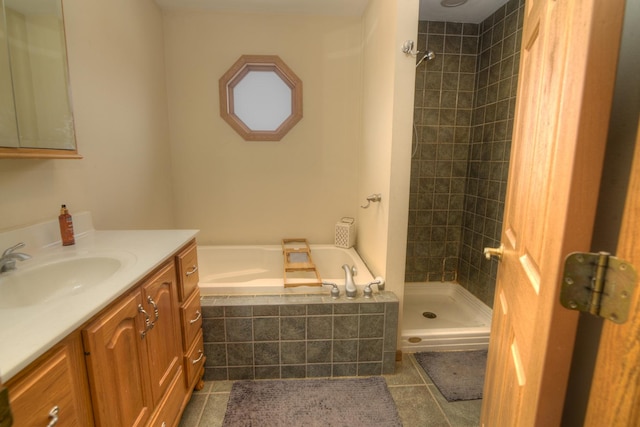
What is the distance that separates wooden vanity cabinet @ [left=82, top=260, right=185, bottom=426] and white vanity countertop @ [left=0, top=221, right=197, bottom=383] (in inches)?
2.5

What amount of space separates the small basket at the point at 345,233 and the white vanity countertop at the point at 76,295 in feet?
4.80

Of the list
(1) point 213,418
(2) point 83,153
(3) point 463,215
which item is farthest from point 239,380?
(3) point 463,215

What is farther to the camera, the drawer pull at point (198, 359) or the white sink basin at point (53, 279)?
the drawer pull at point (198, 359)

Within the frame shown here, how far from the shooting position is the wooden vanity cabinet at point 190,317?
58.0 inches

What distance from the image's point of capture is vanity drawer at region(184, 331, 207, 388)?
5.06 ft

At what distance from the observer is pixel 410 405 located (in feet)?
5.43

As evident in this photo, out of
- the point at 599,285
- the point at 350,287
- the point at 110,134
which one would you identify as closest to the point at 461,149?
the point at 350,287

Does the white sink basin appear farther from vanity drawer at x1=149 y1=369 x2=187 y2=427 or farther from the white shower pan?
the white shower pan

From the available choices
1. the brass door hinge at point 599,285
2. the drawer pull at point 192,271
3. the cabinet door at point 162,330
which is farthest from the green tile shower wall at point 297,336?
the brass door hinge at point 599,285

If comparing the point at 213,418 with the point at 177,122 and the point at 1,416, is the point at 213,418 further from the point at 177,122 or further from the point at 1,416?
the point at 177,122

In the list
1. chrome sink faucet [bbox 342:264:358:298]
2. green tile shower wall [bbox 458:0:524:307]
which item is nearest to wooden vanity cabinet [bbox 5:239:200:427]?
chrome sink faucet [bbox 342:264:358:298]

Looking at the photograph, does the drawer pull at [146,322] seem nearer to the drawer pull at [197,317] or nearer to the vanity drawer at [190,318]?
the vanity drawer at [190,318]

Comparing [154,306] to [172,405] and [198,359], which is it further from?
[198,359]

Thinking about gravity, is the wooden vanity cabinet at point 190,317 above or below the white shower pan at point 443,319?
above
